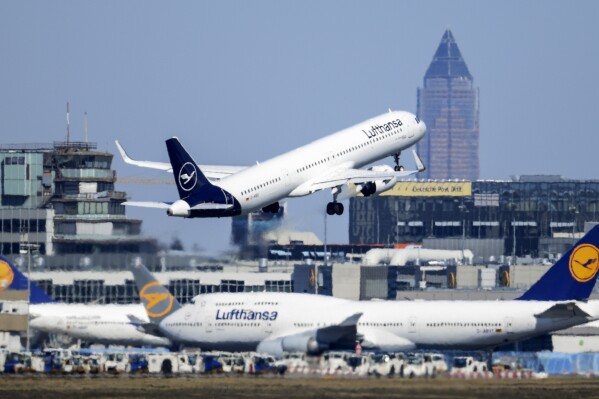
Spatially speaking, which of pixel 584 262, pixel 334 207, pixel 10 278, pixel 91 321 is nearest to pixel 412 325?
pixel 584 262

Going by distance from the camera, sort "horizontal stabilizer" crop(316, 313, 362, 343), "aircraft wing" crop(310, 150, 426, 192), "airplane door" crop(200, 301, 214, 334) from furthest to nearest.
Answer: "aircraft wing" crop(310, 150, 426, 192), "airplane door" crop(200, 301, 214, 334), "horizontal stabilizer" crop(316, 313, 362, 343)

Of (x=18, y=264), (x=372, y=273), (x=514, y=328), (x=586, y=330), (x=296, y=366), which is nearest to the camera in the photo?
(x=296, y=366)

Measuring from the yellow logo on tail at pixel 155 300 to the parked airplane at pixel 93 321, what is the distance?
7.65ft

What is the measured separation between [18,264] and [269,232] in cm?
1966

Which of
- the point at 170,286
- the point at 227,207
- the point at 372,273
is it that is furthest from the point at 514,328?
the point at 372,273

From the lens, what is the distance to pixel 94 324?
398 feet

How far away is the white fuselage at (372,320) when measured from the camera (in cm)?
10962

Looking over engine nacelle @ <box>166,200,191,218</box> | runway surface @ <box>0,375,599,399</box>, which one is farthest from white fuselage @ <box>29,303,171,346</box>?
runway surface @ <box>0,375,599,399</box>

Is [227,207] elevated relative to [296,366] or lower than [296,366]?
elevated

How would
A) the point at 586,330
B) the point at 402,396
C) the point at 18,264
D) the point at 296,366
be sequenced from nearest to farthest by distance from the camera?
the point at 402,396, the point at 296,366, the point at 586,330, the point at 18,264

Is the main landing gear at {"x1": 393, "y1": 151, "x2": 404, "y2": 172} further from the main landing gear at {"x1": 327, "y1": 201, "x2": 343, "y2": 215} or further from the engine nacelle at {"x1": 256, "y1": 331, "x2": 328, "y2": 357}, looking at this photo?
the engine nacelle at {"x1": 256, "y1": 331, "x2": 328, "y2": 357}

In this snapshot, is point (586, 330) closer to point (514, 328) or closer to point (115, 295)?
point (514, 328)

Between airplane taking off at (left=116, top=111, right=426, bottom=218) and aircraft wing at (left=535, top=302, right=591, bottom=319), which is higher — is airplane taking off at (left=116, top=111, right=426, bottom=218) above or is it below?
above

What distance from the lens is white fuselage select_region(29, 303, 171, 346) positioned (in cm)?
12038
